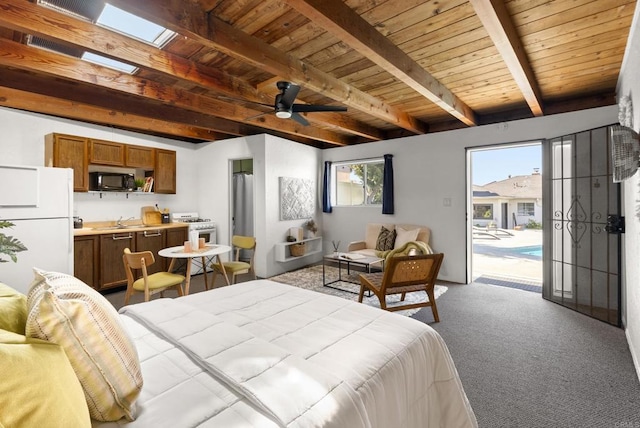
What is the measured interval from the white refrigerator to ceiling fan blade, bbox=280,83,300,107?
2.68m

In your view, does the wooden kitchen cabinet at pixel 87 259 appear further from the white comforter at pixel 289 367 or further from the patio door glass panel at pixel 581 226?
the patio door glass panel at pixel 581 226

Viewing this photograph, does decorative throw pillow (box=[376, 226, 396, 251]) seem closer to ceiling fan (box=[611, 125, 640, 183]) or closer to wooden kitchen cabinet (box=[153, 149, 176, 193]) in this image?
ceiling fan (box=[611, 125, 640, 183])

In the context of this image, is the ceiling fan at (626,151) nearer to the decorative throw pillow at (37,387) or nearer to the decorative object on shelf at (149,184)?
the decorative throw pillow at (37,387)

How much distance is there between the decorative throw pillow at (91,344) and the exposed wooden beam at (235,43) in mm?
1676

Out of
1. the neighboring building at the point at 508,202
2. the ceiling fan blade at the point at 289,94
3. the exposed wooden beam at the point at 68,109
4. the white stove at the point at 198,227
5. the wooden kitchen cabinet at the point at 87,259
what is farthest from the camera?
the neighboring building at the point at 508,202

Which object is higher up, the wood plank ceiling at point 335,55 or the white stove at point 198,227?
the wood plank ceiling at point 335,55

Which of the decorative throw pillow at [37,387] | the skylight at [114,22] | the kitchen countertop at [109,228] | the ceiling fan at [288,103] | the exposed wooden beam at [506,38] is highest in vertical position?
the skylight at [114,22]

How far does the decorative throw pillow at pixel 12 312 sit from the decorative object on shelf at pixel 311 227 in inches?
194

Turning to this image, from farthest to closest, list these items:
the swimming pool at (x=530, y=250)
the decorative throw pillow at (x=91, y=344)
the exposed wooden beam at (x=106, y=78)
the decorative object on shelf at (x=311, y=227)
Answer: the swimming pool at (x=530, y=250), the decorative object on shelf at (x=311, y=227), the exposed wooden beam at (x=106, y=78), the decorative throw pillow at (x=91, y=344)

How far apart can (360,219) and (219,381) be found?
5086 mm

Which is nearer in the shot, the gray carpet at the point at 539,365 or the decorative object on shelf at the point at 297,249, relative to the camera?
the gray carpet at the point at 539,365

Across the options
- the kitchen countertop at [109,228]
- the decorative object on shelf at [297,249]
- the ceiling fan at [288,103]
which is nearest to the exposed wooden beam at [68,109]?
the kitchen countertop at [109,228]

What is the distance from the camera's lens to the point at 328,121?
4336 millimetres

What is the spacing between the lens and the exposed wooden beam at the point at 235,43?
1.84 meters
